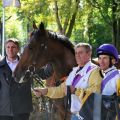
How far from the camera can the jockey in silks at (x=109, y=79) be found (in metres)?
4.18

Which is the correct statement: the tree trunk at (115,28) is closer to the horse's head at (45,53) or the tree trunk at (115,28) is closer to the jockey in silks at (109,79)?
the horse's head at (45,53)

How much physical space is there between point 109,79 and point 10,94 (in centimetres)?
201

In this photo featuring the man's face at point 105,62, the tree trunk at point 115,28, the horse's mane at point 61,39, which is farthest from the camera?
the tree trunk at point 115,28

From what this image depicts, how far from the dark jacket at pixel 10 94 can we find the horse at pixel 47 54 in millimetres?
310

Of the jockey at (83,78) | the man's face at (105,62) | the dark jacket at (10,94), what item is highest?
the man's face at (105,62)

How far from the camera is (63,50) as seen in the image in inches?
233

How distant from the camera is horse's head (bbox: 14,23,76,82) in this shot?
18.5 feet

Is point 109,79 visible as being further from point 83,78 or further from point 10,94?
point 10,94

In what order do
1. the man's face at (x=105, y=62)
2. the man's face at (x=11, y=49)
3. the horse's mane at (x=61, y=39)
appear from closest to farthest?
the man's face at (x=105, y=62)
the man's face at (x=11, y=49)
the horse's mane at (x=61, y=39)

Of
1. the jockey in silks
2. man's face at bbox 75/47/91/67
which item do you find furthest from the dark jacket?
the jockey in silks

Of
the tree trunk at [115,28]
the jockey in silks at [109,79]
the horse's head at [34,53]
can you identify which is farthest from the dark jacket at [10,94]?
the tree trunk at [115,28]

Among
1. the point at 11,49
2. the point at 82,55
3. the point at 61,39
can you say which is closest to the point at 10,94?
the point at 11,49

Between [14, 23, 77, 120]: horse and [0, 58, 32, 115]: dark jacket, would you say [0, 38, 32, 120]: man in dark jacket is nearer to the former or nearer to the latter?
[0, 58, 32, 115]: dark jacket

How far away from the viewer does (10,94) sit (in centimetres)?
583
